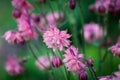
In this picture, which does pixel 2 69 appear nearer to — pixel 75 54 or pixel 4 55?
pixel 4 55

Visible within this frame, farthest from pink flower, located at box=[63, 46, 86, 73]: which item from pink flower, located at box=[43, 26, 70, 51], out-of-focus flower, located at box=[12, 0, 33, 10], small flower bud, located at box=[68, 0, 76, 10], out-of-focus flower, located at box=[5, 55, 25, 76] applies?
out-of-focus flower, located at box=[5, 55, 25, 76]

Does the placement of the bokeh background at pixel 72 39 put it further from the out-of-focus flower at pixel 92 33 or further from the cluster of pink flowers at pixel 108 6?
the cluster of pink flowers at pixel 108 6

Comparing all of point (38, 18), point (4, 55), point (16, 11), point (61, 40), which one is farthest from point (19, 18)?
point (4, 55)

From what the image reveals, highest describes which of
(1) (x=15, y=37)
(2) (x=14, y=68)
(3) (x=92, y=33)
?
(1) (x=15, y=37)

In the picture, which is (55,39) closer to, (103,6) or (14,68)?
(103,6)

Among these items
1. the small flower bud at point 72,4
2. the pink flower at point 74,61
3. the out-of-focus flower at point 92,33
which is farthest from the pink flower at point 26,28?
the out-of-focus flower at point 92,33

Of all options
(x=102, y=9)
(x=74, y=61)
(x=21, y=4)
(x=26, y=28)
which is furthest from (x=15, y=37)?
(x=102, y=9)
